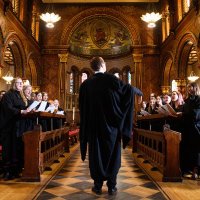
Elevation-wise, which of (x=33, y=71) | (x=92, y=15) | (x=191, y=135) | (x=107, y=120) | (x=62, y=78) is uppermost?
(x=92, y=15)

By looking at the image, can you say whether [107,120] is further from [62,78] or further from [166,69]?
[62,78]

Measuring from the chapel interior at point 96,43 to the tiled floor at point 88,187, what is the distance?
15.5ft

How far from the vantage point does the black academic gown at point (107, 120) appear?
3.99 meters

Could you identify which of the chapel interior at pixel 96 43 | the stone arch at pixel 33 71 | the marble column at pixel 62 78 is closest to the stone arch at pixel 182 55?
the chapel interior at pixel 96 43

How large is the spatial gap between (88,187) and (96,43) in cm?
1708

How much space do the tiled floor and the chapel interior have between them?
15.5 ft

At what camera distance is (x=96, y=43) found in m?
20.6

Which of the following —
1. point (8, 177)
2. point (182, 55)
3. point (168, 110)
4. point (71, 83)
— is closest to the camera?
point (8, 177)

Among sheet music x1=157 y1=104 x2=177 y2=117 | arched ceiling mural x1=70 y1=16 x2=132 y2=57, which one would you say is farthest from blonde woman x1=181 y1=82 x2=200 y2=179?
arched ceiling mural x1=70 y1=16 x2=132 y2=57

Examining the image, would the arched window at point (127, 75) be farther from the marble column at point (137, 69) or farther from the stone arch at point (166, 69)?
the stone arch at point (166, 69)

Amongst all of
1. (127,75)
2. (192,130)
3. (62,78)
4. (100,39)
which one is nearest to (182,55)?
(127,75)

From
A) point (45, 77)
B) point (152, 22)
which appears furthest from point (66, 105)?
point (152, 22)

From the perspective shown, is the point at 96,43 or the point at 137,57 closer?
the point at 137,57

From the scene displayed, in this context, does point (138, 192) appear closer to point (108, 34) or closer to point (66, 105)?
point (66, 105)
